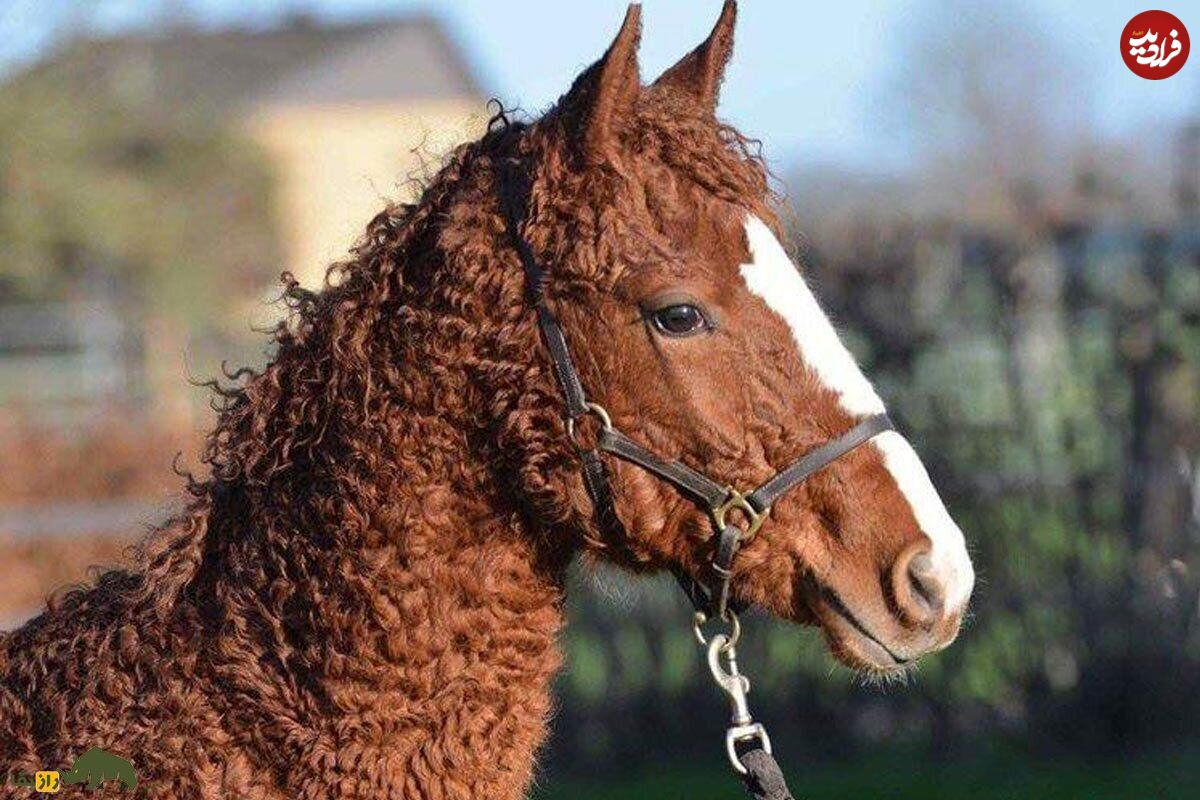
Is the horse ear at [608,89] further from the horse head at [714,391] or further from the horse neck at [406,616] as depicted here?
the horse neck at [406,616]

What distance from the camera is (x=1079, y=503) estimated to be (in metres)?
8.50

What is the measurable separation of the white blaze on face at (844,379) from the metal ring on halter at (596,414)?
0.34m

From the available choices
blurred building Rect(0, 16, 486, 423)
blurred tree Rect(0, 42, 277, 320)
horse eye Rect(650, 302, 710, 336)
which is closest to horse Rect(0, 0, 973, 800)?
horse eye Rect(650, 302, 710, 336)

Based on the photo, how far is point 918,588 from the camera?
2887 millimetres

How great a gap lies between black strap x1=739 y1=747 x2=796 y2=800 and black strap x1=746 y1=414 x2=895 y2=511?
0.47m

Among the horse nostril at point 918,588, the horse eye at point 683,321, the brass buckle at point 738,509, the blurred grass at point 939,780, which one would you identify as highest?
the horse eye at point 683,321

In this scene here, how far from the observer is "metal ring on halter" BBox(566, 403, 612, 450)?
296 cm

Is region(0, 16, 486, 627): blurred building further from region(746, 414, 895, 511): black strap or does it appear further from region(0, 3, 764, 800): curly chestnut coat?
region(746, 414, 895, 511): black strap

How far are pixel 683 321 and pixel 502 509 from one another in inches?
18.4

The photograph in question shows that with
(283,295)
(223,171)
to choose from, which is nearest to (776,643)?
(283,295)

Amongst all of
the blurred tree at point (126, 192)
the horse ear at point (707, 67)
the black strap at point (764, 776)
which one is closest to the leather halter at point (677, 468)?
the black strap at point (764, 776)
